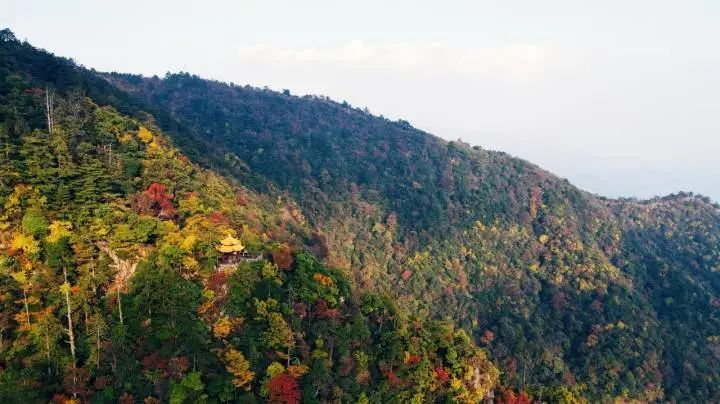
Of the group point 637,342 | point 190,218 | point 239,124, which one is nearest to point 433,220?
point 637,342

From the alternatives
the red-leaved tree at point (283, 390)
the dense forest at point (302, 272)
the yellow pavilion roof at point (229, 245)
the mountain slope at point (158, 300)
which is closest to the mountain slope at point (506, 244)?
the dense forest at point (302, 272)

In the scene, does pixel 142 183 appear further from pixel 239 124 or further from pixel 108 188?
pixel 239 124

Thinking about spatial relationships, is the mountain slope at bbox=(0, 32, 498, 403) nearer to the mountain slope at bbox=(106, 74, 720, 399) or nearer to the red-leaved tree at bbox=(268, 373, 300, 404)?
the red-leaved tree at bbox=(268, 373, 300, 404)

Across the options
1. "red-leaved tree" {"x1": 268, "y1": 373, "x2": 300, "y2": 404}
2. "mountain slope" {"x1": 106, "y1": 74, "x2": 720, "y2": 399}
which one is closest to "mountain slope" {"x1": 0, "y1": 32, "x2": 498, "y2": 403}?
"red-leaved tree" {"x1": 268, "y1": 373, "x2": 300, "y2": 404}

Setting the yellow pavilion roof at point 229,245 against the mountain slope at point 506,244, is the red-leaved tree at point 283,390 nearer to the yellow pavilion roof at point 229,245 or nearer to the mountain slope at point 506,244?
the yellow pavilion roof at point 229,245

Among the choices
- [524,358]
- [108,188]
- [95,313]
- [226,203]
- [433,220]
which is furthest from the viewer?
[433,220]
